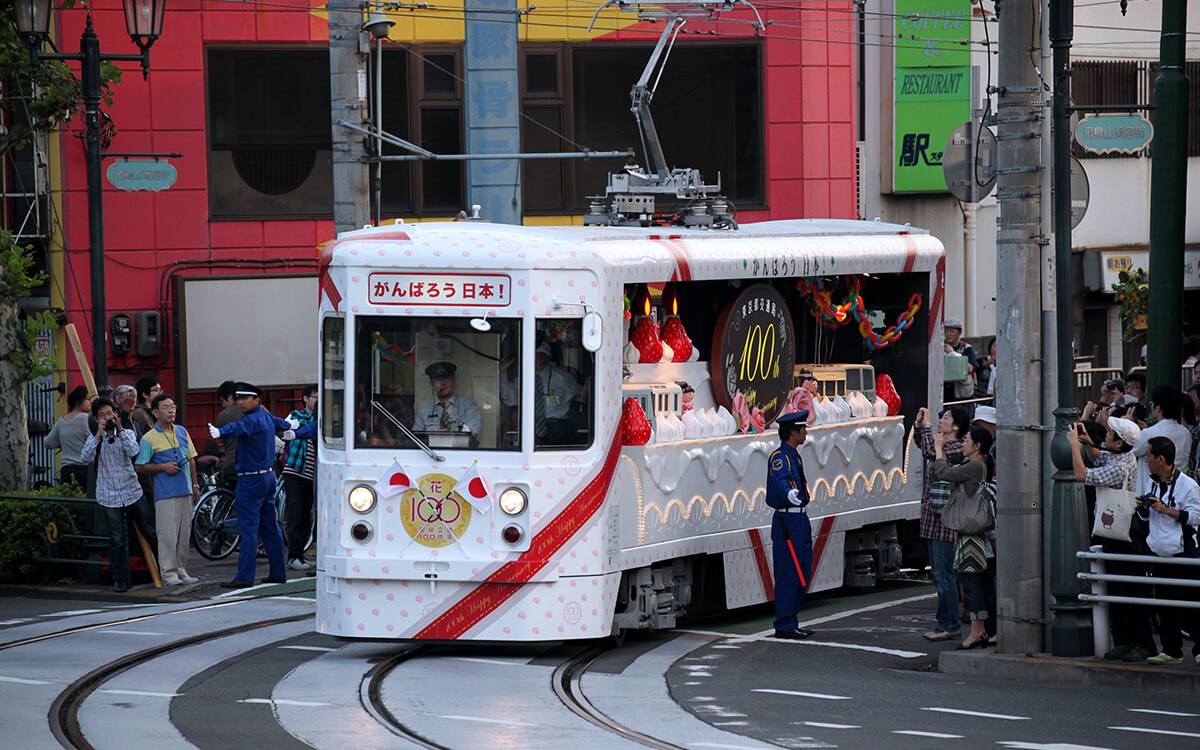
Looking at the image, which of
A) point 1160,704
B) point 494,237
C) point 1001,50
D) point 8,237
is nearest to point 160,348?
point 8,237

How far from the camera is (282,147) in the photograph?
83.2ft

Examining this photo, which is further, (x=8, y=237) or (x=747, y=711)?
(x=8, y=237)

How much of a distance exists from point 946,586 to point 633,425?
100 inches

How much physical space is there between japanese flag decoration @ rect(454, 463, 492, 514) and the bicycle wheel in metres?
6.93

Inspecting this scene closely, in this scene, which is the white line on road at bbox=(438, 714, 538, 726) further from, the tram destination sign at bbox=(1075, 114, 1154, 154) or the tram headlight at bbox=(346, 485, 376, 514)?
the tram destination sign at bbox=(1075, 114, 1154, 154)

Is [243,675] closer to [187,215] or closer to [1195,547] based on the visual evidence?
[1195,547]

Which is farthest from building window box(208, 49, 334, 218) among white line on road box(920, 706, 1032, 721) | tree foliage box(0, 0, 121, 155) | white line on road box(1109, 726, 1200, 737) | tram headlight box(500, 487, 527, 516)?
white line on road box(1109, 726, 1200, 737)

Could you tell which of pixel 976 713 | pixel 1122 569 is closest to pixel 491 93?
pixel 1122 569

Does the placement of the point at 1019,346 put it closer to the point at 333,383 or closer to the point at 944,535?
the point at 944,535

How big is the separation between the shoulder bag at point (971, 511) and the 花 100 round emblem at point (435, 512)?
Result: 10.9 feet

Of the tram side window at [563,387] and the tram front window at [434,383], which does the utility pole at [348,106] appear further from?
the tram side window at [563,387]

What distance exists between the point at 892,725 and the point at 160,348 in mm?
16420

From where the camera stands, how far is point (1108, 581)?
38.8 ft

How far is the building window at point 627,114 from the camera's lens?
2606 centimetres
